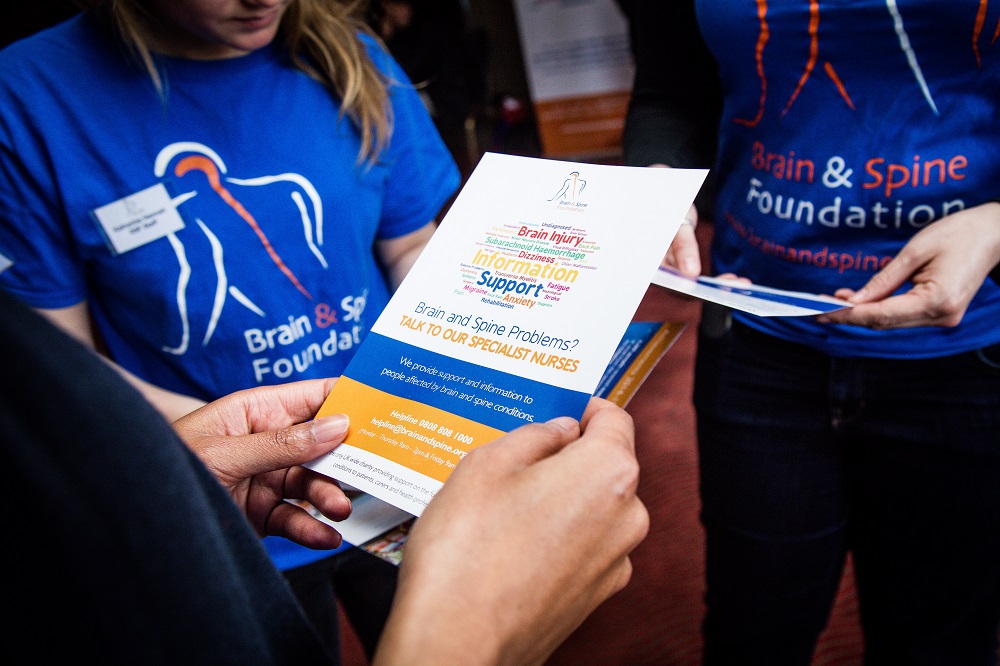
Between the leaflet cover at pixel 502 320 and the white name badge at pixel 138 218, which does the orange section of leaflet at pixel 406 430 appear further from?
the white name badge at pixel 138 218

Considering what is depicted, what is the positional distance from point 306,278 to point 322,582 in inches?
17.9

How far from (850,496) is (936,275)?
0.40m

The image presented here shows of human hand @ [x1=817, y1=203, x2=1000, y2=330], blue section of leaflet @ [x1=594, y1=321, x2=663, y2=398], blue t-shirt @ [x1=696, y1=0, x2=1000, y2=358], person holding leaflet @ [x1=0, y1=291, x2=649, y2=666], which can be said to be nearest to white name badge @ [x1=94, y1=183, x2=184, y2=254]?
person holding leaflet @ [x1=0, y1=291, x2=649, y2=666]

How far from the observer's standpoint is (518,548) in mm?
425

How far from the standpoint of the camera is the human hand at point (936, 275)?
70cm

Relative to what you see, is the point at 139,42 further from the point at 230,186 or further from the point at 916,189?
the point at 916,189

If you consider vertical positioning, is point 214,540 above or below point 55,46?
below

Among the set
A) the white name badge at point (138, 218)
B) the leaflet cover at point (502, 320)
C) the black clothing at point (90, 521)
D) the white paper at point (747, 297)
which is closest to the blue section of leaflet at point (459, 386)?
the leaflet cover at point (502, 320)

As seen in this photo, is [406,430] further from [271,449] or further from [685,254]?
[685,254]

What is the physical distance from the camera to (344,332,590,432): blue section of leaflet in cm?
55

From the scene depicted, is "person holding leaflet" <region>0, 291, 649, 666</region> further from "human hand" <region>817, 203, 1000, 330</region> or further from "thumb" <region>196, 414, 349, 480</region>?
"human hand" <region>817, 203, 1000, 330</region>

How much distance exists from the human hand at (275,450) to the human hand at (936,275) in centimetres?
59

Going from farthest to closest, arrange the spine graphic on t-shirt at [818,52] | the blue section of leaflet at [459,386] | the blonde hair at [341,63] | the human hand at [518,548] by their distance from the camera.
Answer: the blonde hair at [341,63]
the spine graphic on t-shirt at [818,52]
the blue section of leaflet at [459,386]
the human hand at [518,548]

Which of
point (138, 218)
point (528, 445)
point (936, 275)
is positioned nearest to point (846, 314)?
point (936, 275)
